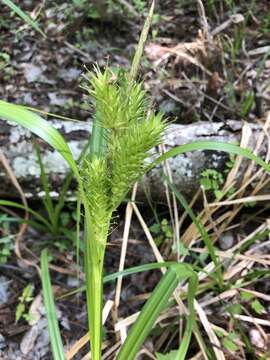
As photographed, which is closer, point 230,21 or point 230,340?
point 230,340

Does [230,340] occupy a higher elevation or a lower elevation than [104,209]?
lower

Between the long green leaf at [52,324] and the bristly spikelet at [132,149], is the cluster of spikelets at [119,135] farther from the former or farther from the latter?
the long green leaf at [52,324]

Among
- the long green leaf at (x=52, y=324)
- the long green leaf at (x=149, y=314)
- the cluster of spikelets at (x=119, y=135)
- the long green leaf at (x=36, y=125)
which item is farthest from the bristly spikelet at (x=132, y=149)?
the long green leaf at (x=52, y=324)

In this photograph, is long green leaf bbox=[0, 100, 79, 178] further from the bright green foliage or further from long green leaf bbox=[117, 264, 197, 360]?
long green leaf bbox=[117, 264, 197, 360]

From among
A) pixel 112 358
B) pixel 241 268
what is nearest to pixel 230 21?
pixel 241 268

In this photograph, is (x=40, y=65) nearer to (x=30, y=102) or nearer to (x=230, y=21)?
(x=30, y=102)

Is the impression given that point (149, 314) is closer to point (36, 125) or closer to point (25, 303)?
point (36, 125)

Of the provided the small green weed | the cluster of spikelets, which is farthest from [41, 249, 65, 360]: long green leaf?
the cluster of spikelets
